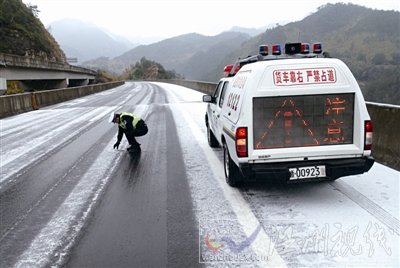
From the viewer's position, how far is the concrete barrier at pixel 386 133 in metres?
6.69

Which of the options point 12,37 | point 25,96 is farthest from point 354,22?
point 25,96

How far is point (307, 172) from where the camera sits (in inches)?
201

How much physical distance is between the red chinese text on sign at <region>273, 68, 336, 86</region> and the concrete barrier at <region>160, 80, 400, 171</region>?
2401 mm

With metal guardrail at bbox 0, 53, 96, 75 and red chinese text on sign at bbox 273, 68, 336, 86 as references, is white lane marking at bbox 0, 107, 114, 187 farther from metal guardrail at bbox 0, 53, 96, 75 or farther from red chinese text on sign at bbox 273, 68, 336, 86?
metal guardrail at bbox 0, 53, 96, 75

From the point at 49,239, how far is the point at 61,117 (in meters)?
12.6

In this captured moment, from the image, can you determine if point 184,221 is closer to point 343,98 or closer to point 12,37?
point 343,98

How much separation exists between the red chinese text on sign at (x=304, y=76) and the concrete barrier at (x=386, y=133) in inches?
94.5

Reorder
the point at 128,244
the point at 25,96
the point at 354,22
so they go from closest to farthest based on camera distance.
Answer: the point at 128,244 → the point at 25,96 → the point at 354,22

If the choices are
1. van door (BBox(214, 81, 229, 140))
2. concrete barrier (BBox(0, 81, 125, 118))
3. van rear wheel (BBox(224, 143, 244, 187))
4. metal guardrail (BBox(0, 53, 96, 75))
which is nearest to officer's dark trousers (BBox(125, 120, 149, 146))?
van door (BBox(214, 81, 229, 140))

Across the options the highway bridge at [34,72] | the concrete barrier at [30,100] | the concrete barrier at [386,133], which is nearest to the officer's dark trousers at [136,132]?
the concrete barrier at [386,133]

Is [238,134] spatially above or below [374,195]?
above

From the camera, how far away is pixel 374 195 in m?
5.46

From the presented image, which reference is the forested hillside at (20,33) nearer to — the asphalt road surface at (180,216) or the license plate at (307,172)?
the asphalt road surface at (180,216)

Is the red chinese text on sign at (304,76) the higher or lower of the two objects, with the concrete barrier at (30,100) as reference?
higher
